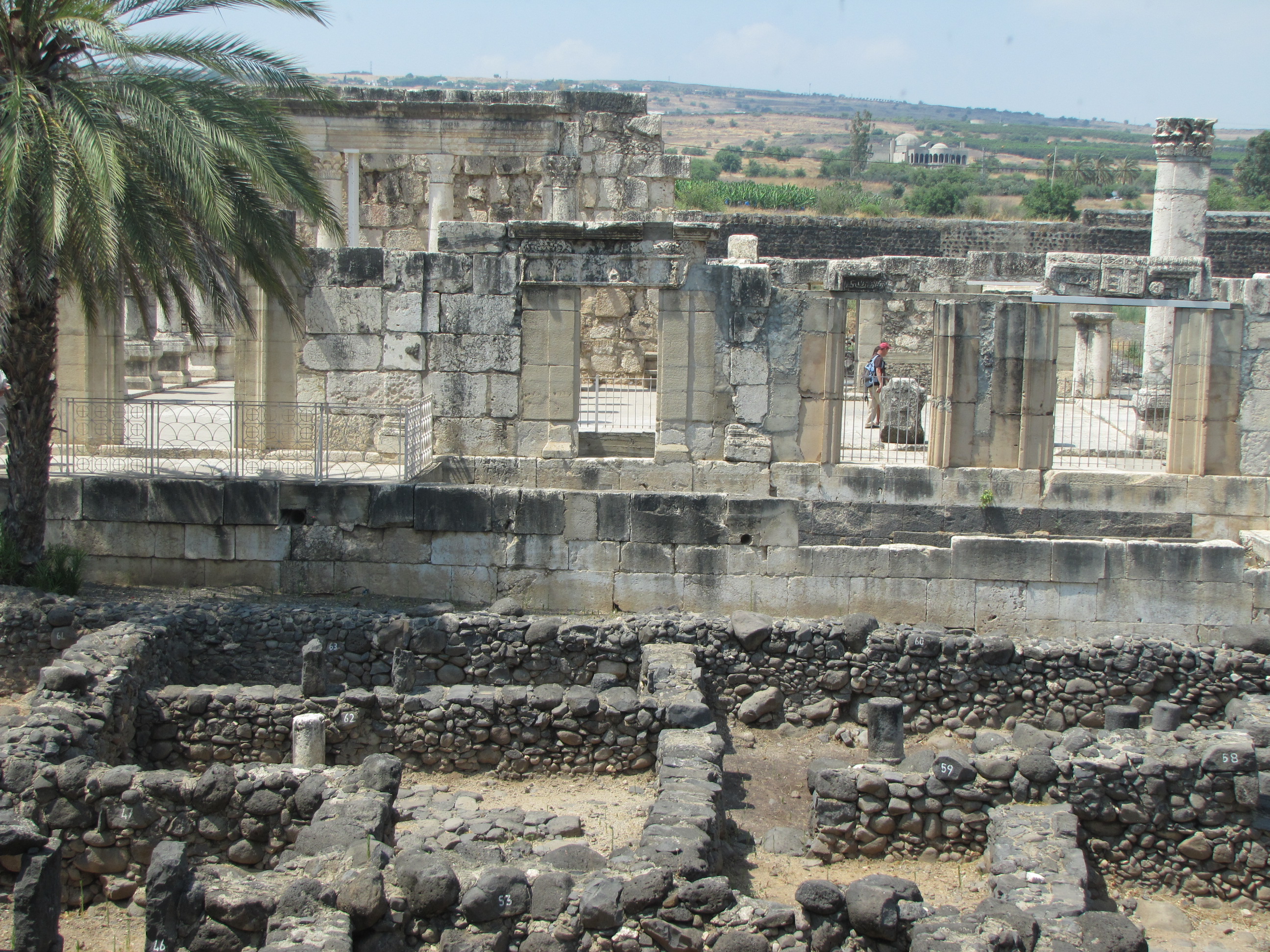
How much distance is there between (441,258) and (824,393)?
4449mm

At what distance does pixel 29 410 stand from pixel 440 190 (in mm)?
9237

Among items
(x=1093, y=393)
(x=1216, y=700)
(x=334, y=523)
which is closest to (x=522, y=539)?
(x=334, y=523)

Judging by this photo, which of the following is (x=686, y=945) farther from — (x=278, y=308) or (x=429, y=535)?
(x=278, y=308)

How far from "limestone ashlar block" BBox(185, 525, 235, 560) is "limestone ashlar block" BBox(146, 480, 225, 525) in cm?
8

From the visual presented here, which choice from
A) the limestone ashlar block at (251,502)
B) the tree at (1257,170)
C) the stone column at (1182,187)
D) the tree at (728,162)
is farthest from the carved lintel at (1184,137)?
the tree at (728,162)

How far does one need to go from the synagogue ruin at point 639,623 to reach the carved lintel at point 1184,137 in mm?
8607

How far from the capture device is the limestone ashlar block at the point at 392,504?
1270cm

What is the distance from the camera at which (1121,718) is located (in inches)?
400

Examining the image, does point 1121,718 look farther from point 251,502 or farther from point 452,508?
point 251,502

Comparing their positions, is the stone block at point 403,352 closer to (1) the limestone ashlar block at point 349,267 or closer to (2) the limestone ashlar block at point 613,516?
(1) the limestone ashlar block at point 349,267

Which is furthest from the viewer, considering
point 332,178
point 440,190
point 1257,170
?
point 1257,170

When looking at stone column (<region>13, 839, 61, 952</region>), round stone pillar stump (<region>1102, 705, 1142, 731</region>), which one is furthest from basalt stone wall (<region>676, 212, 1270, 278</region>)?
stone column (<region>13, 839, 61, 952</region>)

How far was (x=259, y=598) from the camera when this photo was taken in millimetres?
12508

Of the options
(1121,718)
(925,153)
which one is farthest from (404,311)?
(925,153)
